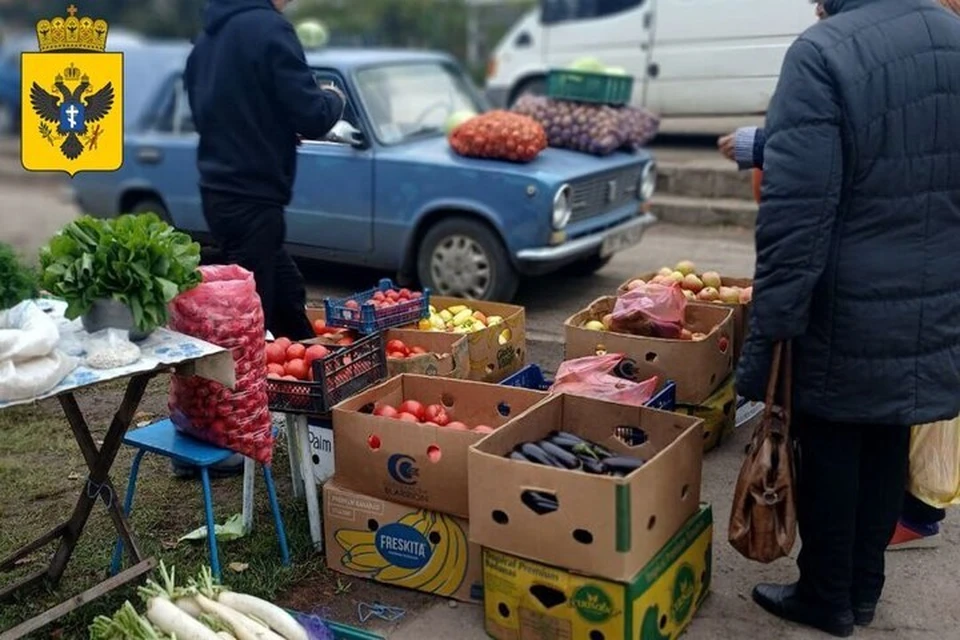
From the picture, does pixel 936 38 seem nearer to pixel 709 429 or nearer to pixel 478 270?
pixel 709 429

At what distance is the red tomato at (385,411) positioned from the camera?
13.1 ft

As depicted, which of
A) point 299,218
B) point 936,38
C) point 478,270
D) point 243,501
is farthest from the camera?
point 299,218

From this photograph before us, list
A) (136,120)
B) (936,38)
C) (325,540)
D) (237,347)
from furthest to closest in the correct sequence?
(136,120) → (325,540) → (237,347) → (936,38)

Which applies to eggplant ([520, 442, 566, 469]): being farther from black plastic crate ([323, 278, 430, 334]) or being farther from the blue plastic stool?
black plastic crate ([323, 278, 430, 334])

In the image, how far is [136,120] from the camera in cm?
923

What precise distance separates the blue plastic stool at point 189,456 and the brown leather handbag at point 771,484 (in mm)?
1681

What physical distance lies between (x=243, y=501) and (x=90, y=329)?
Result: 3.82ft

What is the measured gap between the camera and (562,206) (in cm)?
720

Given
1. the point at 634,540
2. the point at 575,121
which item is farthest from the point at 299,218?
the point at 634,540

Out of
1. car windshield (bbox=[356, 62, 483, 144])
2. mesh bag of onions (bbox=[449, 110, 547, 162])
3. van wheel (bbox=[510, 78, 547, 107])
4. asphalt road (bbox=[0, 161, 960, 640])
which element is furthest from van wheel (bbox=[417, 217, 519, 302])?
van wheel (bbox=[510, 78, 547, 107])

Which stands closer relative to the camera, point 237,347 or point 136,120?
point 237,347

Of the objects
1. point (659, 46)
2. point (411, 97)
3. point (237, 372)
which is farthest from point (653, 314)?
point (659, 46)

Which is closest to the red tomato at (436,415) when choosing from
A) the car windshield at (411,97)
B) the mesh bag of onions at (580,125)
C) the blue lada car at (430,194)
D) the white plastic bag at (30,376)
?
the white plastic bag at (30,376)

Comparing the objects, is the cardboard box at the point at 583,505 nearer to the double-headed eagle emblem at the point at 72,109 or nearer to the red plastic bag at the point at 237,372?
the red plastic bag at the point at 237,372
